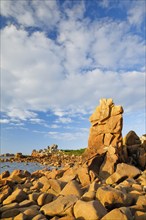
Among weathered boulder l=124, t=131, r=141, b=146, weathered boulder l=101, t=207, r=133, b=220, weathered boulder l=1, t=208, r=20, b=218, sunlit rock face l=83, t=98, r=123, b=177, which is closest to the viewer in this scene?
weathered boulder l=101, t=207, r=133, b=220

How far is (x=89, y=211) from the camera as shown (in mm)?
10531

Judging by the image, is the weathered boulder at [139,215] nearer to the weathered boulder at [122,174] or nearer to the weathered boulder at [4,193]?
the weathered boulder at [4,193]

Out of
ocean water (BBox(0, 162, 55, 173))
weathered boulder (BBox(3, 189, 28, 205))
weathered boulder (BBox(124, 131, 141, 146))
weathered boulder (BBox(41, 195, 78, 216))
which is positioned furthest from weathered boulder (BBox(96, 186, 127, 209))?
ocean water (BBox(0, 162, 55, 173))

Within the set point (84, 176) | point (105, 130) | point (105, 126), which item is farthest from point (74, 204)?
point (105, 126)

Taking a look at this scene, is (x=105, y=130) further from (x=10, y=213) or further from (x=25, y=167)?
(x=25, y=167)

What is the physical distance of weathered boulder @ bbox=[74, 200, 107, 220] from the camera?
1037 cm

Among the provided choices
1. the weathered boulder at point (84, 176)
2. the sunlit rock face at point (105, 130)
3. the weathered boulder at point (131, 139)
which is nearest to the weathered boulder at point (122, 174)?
the weathered boulder at point (84, 176)

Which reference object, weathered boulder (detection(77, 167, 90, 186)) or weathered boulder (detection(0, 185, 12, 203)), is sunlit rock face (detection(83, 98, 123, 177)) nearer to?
weathered boulder (detection(77, 167, 90, 186))

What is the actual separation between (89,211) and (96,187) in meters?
3.87

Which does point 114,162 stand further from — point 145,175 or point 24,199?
point 24,199

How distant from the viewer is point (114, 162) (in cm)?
2306

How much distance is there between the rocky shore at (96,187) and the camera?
1103 cm

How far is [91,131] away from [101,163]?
6217mm

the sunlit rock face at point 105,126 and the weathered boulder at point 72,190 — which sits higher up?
the sunlit rock face at point 105,126
